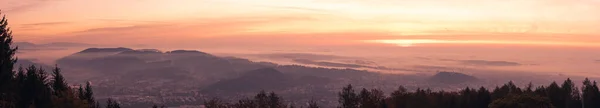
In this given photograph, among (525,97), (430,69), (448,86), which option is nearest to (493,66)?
(430,69)

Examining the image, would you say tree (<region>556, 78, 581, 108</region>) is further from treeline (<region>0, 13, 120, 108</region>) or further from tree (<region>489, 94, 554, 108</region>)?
treeline (<region>0, 13, 120, 108</region>)

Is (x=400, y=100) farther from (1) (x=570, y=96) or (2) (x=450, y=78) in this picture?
(2) (x=450, y=78)

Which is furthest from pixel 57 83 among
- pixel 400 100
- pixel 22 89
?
pixel 400 100

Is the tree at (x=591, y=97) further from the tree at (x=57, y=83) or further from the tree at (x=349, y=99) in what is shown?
the tree at (x=57, y=83)

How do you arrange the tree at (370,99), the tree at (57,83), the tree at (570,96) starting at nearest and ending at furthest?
the tree at (57,83) < the tree at (370,99) < the tree at (570,96)

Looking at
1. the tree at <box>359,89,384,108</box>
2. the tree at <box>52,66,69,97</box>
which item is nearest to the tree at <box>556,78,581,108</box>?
the tree at <box>359,89,384,108</box>

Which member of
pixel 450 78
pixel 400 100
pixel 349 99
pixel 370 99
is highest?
pixel 370 99

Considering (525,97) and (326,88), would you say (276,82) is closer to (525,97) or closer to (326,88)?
(326,88)

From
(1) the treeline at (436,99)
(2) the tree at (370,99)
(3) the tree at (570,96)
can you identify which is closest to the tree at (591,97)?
A: (1) the treeline at (436,99)

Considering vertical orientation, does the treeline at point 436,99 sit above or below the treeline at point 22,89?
below

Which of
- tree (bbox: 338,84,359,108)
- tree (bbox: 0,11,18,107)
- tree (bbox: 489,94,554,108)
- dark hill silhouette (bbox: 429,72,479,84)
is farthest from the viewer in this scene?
dark hill silhouette (bbox: 429,72,479,84)
